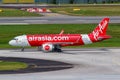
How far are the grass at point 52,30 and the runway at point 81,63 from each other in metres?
8.20

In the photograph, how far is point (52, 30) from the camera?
298 feet

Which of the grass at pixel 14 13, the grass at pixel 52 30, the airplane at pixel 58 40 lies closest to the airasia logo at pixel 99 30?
the airplane at pixel 58 40

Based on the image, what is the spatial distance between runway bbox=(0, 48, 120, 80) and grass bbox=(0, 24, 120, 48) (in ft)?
26.9

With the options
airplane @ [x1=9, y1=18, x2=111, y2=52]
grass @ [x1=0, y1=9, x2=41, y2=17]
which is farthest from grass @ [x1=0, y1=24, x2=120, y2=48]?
grass @ [x1=0, y1=9, x2=41, y2=17]

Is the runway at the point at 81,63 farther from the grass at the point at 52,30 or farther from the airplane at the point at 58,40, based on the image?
the grass at the point at 52,30

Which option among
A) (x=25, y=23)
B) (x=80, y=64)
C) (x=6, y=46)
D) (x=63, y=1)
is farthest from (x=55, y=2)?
(x=80, y=64)

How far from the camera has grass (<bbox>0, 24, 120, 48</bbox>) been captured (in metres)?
78.5

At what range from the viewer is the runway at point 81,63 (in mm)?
45844

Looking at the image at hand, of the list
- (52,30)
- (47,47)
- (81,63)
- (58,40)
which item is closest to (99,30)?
(58,40)

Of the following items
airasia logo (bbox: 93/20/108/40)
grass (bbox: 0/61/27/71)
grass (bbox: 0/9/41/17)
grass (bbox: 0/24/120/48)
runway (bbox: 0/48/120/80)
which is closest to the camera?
runway (bbox: 0/48/120/80)

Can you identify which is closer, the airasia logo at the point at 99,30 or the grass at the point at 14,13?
the airasia logo at the point at 99,30

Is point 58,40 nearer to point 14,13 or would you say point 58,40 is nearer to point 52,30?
point 52,30

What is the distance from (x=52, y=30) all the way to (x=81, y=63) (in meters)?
35.0

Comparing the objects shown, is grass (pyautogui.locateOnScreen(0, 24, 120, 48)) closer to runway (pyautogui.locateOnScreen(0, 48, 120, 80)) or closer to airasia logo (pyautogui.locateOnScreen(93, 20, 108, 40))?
airasia logo (pyautogui.locateOnScreen(93, 20, 108, 40))
